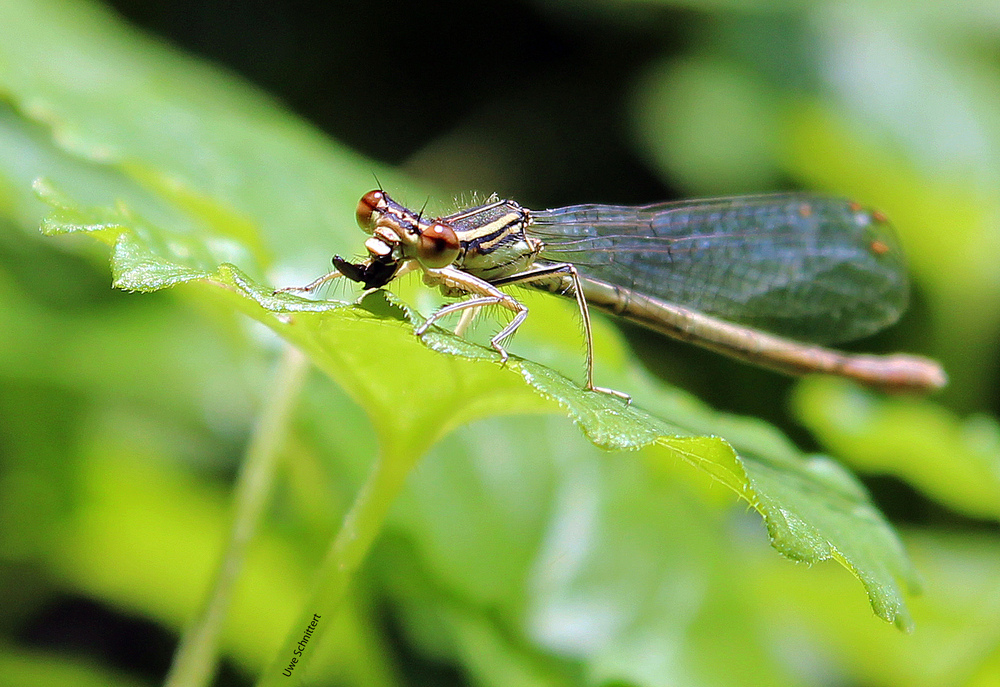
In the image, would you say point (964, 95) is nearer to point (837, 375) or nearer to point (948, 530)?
point (948, 530)

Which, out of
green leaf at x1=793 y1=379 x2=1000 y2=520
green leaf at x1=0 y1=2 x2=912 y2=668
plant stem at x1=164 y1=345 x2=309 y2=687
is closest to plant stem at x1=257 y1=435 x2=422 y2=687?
green leaf at x1=0 y1=2 x2=912 y2=668

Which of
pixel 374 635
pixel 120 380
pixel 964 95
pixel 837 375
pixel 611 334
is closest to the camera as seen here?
pixel 374 635

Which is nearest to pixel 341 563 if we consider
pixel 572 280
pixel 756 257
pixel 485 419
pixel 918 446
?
A: pixel 485 419

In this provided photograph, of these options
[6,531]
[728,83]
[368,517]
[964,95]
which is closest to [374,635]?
[368,517]

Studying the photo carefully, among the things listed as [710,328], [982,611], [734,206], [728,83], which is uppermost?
[728,83]

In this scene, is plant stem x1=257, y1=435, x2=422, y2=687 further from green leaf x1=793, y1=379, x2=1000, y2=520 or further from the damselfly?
green leaf x1=793, y1=379, x2=1000, y2=520

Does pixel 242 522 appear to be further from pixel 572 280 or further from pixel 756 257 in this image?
pixel 756 257

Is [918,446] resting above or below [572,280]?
above
